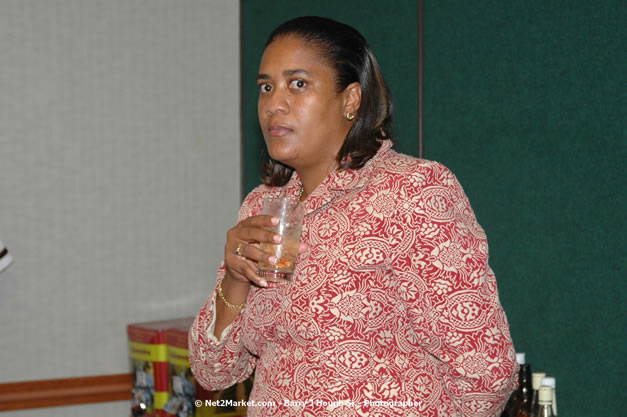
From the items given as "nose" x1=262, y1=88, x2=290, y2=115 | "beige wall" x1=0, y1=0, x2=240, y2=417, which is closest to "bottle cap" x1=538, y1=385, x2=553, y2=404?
"nose" x1=262, y1=88, x2=290, y2=115

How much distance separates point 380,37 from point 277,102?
1284 millimetres

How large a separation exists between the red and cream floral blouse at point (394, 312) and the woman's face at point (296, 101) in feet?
0.35

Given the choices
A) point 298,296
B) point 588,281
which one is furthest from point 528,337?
point 298,296

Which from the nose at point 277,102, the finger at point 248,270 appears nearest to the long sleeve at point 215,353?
the finger at point 248,270

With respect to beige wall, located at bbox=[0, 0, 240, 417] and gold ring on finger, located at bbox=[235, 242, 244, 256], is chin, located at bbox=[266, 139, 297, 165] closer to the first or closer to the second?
gold ring on finger, located at bbox=[235, 242, 244, 256]

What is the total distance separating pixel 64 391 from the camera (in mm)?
2828

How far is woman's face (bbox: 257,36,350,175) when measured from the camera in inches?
50.0

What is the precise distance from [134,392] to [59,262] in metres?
0.57

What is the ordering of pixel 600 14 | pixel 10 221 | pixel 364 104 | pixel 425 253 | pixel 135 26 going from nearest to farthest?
pixel 425 253 < pixel 364 104 < pixel 600 14 < pixel 10 221 < pixel 135 26

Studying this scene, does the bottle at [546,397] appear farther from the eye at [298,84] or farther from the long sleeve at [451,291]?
the eye at [298,84]

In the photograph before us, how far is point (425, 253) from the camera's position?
1.17m

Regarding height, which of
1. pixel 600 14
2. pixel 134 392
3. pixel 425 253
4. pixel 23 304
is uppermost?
pixel 600 14

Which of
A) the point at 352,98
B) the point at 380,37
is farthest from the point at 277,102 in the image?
the point at 380,37

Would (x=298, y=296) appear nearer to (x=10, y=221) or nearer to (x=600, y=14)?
(x=600, y=14)
